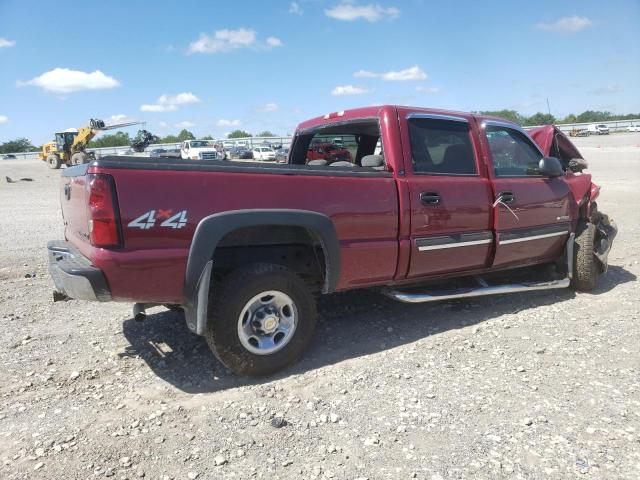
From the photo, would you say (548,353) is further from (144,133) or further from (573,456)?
(144,133)

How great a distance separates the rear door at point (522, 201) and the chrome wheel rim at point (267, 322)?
7.05 ft

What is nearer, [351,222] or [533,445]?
[533,445]

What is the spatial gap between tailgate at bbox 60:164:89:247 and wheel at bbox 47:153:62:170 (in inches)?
1371

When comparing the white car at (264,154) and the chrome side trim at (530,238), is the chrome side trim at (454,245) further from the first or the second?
the white car at (264,154)

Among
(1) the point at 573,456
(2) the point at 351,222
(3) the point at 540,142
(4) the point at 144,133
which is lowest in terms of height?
(1) the point at 573,456

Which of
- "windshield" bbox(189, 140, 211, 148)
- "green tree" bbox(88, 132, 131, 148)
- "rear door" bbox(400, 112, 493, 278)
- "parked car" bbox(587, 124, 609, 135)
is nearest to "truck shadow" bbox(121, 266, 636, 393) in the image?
"rear door" bbox(400, 112, 493, 278)

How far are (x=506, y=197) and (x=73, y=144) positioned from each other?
1343 inches

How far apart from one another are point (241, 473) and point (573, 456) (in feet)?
5.64

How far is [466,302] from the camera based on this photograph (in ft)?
16.7

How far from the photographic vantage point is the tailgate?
316 cm

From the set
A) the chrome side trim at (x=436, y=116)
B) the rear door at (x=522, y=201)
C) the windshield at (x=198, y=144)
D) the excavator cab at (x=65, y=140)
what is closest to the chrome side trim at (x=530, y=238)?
the rear door at (x=522, y=201)

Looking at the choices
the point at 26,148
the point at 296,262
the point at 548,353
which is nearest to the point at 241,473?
the point at 296,262

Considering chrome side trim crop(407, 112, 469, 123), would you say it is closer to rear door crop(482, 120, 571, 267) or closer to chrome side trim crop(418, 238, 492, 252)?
rear door crop(482, 120, 571, 267)

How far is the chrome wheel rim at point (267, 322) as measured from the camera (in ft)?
11.2
